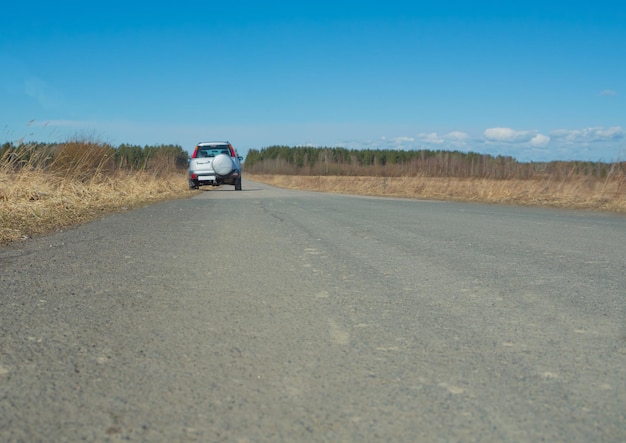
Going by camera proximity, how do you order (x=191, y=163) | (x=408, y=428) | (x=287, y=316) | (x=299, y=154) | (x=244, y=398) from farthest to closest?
(x=299, y=154) < (x=191, y=163) < (x=287, y=316) < (x=244, y=398) < (x=408, y=428)

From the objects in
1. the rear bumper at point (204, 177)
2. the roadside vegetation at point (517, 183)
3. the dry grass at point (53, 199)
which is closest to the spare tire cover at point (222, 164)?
the rear bumper at point (204, 177)

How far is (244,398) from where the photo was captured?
7.65 feet

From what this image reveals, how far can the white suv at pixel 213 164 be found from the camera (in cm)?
2230

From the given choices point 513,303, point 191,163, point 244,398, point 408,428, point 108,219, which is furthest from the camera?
point 191,163

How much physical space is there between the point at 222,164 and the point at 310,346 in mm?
19861

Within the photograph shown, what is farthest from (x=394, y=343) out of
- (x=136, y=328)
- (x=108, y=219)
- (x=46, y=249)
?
(x=108, y=219)

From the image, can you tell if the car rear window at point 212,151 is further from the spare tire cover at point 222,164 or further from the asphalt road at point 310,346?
the asphalt road at point 310,346

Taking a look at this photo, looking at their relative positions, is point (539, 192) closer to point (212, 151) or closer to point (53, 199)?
point (212, 151)

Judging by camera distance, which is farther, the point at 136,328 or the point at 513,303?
the point at 513,303

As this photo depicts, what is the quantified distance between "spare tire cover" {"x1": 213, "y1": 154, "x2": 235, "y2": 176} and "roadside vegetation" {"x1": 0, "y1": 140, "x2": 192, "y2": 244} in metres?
1.95

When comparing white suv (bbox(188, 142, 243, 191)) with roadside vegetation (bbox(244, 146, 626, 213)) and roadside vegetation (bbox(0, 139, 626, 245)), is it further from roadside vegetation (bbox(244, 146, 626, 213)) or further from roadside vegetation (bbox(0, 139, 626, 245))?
roadside vegetation (bbox(244, 146, 626, 213))

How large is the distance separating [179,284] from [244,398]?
2.29 metres

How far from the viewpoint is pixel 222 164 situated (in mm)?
22266

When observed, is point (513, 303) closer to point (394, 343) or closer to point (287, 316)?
point (394, 343)
